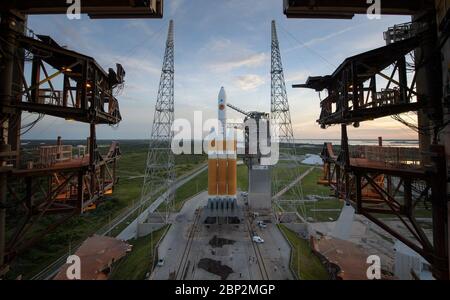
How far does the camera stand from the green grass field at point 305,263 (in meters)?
21.0

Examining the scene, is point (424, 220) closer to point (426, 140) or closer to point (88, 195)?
point (426, 140)

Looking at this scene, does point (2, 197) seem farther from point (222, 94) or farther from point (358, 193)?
point (222, 94)

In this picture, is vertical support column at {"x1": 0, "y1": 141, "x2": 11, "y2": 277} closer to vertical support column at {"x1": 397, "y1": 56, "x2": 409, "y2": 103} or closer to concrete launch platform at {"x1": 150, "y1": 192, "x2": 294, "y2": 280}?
concrete launch platform at {"x1": 150, "y1": 192, "x2": 294, "y2": 280}

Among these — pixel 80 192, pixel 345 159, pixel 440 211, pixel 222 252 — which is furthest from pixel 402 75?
pixel 222 252

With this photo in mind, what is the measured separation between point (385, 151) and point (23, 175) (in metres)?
17.0

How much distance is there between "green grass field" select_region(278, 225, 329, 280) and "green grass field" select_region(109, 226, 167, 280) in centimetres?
1470

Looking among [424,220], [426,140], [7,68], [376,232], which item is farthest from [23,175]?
[424,220]

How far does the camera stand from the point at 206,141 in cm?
3959

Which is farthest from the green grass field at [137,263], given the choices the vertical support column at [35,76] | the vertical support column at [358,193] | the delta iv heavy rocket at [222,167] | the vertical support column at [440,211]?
the vertical support column at [440,211]

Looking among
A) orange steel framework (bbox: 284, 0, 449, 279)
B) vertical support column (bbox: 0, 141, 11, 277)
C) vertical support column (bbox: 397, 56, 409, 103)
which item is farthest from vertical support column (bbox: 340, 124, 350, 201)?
vertical support column (bbox: 0, 141, 11, 277)

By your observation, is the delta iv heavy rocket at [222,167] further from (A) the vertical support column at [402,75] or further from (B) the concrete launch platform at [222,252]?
(A) the vertical support column at [402,75]

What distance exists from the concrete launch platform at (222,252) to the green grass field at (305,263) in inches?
33.0

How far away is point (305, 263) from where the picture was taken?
22.6 meters

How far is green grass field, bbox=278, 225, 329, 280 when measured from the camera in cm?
2096
